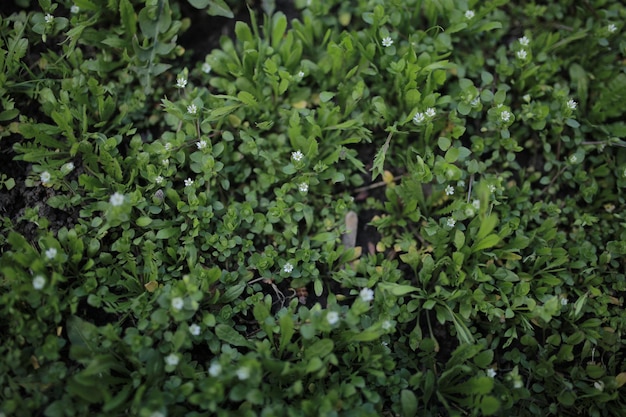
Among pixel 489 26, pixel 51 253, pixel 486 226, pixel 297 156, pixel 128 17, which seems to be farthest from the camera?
pixel 489 26

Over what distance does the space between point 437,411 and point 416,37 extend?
250cm

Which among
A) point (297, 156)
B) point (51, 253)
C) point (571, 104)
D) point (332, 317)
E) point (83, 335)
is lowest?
point (83, 335)

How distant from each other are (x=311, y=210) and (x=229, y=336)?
0.97 metres

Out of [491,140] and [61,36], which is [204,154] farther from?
[491,140]

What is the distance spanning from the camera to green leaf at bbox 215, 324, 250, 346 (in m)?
2.76

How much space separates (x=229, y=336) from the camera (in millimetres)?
2773

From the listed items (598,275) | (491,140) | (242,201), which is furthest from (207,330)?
(598,275)

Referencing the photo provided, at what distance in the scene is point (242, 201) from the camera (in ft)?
11.0

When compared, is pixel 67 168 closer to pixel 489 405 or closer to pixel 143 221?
pixel 143 221

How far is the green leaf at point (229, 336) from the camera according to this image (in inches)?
109

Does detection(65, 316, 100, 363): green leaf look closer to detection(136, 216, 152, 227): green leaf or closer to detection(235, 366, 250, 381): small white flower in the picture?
detection(136, 216, 152, 227): green leaf

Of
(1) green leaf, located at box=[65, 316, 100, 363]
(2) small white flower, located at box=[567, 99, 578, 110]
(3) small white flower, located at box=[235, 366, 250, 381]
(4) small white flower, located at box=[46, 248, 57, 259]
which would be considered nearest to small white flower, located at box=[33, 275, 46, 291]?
(4) small white flower, located at box=[46, 248, 57, 259]

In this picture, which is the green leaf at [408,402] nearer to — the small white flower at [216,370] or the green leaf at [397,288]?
the green leaf at [397,288]

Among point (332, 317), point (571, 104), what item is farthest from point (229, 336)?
point (571, 104)
